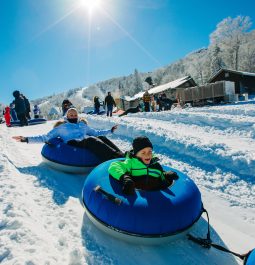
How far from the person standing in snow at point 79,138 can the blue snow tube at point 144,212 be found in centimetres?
149

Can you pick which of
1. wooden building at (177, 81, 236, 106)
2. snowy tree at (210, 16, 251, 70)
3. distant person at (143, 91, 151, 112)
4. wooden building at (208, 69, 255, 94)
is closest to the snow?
distant person at (143, 91, 151, 112)

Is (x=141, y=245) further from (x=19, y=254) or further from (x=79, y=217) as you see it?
(x=19, y=254)

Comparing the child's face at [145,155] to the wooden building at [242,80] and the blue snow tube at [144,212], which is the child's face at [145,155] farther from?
the wooden building at [242,80]

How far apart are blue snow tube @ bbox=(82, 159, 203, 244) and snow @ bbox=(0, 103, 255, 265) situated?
0.20 meters

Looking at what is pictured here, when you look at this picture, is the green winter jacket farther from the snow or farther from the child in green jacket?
the snow

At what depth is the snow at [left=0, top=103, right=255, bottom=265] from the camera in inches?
107

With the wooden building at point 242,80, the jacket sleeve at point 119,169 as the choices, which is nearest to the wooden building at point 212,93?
the wooden building at point 242,80

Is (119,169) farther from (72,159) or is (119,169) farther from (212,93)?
(212,93)

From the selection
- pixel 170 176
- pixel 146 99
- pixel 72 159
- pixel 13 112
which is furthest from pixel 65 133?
pixel 13 112

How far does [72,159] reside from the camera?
4.80 metres

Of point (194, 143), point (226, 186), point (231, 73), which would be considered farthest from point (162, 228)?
point (231, 73)

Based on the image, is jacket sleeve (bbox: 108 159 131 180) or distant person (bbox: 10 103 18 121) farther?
distant person (bbox: 10 103 18 121)

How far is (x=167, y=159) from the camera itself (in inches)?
236

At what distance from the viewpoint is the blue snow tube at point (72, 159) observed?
4.77 meters
